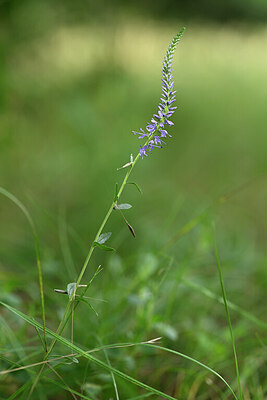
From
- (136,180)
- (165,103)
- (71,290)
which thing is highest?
(165,103)

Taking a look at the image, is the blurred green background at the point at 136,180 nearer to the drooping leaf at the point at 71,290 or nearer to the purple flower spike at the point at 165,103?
the drooping leaf at the point at 71,290

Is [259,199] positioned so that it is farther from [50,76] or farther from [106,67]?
[50,76]

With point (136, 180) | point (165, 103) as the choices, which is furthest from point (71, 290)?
point (136, 180)

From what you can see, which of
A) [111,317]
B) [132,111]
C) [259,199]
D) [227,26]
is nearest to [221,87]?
[227,26]

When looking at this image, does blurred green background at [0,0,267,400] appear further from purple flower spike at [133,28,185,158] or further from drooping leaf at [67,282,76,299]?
purple flower spike at [133,28,185,158]

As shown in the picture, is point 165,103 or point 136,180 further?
point 136,180

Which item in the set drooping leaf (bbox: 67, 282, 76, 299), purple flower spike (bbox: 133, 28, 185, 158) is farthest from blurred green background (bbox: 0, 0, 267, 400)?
purple flower spike (bbox: 133, 28, 185, 158)

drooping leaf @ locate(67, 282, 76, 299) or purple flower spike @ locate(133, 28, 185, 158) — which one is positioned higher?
purple flower spike @ locate(133, 28, 185, 158)

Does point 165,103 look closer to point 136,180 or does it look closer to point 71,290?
point 71,290
